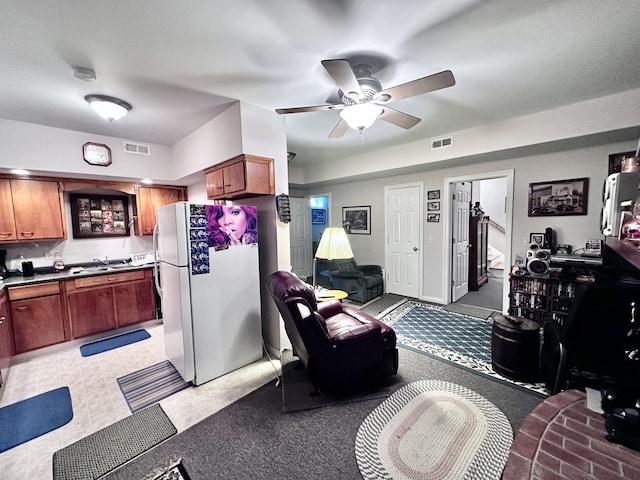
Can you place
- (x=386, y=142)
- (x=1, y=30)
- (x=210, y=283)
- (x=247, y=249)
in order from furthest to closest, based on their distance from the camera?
(x=386, y=142) < (x=247, y=249) < (x=210, y=283) < (x=1, y=30)

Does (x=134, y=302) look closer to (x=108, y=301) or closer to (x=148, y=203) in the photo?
(x=108, y=301)

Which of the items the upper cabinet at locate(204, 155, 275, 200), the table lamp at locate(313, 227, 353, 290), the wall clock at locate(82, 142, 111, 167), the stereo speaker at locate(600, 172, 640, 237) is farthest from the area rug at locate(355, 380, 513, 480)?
the wall clock at locate(82, 142, 111, 167)

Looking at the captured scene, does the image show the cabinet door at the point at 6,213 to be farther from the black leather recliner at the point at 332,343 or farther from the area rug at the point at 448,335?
the area rug at the point at 448,335

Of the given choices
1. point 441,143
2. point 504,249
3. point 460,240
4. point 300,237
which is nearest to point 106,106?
point 441,143

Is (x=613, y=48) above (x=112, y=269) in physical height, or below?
above

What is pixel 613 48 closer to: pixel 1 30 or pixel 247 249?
pixel 247 249

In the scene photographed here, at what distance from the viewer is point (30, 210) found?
3283 mm

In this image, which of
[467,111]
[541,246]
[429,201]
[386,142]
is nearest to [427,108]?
[467,111]

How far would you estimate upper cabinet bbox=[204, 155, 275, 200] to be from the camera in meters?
2.71

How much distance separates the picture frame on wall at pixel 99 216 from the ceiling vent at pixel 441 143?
4.81 m

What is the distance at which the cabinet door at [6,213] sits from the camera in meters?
3.10

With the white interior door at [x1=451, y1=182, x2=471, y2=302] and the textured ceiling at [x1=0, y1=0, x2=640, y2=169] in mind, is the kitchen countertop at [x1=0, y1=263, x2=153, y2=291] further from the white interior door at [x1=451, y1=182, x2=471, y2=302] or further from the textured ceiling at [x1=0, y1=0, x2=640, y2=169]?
the white interior door at [x1=451, y1=182, x2=471, y2=302]

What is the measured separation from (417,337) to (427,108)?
273 centimetres

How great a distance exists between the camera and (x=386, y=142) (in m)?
4.13
